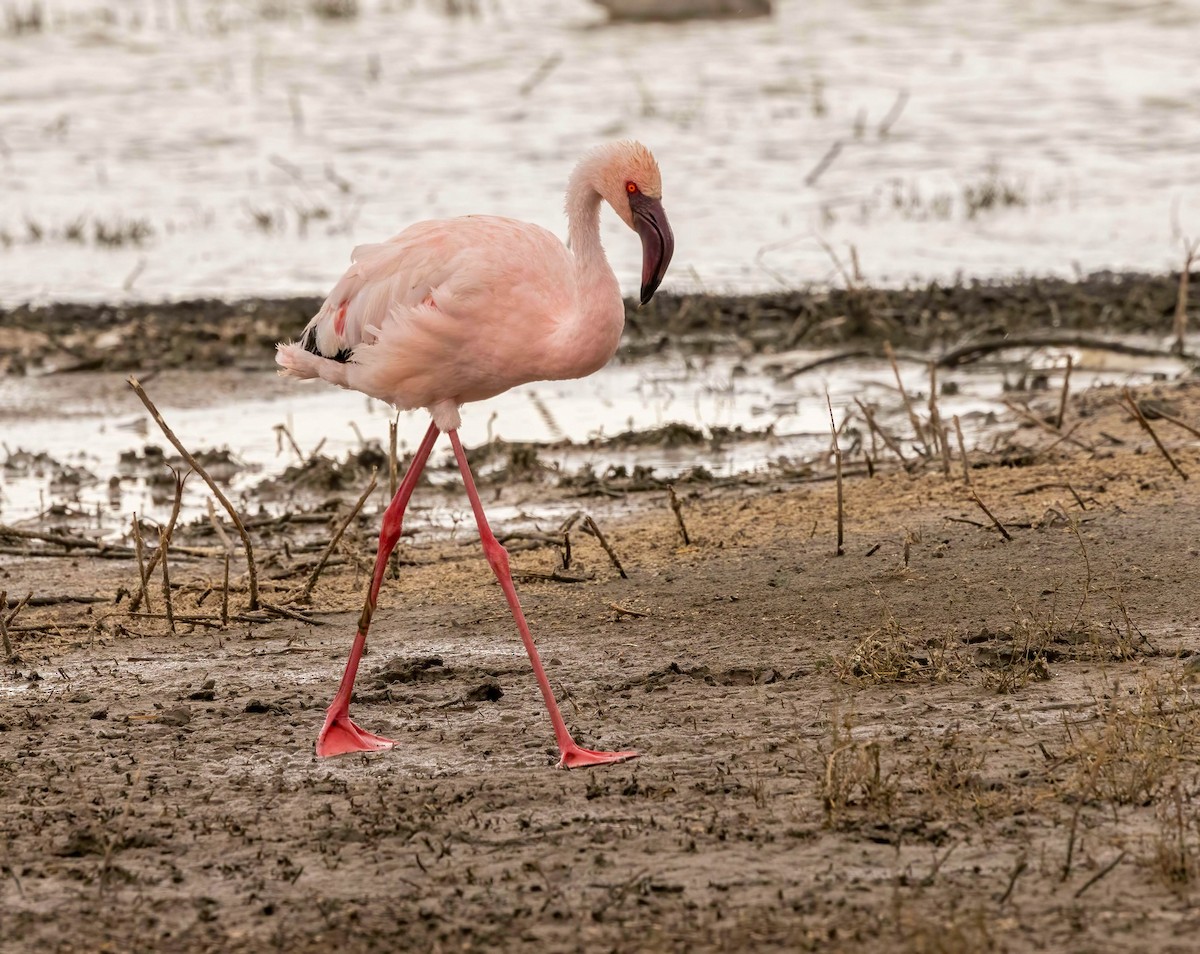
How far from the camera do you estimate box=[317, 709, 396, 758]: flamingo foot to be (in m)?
4.96

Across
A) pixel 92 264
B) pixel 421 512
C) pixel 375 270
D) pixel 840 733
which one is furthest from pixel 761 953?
pixel 92 264

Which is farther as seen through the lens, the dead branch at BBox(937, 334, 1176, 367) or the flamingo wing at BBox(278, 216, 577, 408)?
the dead branch at BBox(937, 334, 1176, 367)

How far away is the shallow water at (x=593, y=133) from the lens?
14555mm

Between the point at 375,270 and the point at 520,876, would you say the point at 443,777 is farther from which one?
the point at 375,270

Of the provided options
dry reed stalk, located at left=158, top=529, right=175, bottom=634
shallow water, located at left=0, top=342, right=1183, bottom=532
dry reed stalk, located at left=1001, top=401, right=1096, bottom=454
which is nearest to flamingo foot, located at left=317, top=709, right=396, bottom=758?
dry reed stalk, located at left=158, top=529, right=175, bottom=634

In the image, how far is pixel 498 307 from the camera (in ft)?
17.5

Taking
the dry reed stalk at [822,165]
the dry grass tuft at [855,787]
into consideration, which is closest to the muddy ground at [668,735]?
the dry grass tuft at [855,787]

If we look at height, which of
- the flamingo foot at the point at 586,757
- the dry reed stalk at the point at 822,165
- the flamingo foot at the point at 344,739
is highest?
the flamingo foot at the point at 586,757

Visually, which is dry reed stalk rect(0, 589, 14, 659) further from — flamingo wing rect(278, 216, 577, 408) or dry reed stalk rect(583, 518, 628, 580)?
dry reed stalk rect(583, 518, 628, 580)

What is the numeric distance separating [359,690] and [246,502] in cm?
280

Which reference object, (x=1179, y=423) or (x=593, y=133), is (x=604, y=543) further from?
(x=593, y=133)

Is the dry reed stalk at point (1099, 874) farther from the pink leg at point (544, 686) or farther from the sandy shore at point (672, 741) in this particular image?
the pink leg at point (544, 686)

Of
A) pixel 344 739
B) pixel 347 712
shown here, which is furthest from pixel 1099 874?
pixel 347 712

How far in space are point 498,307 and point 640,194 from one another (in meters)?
0.56
